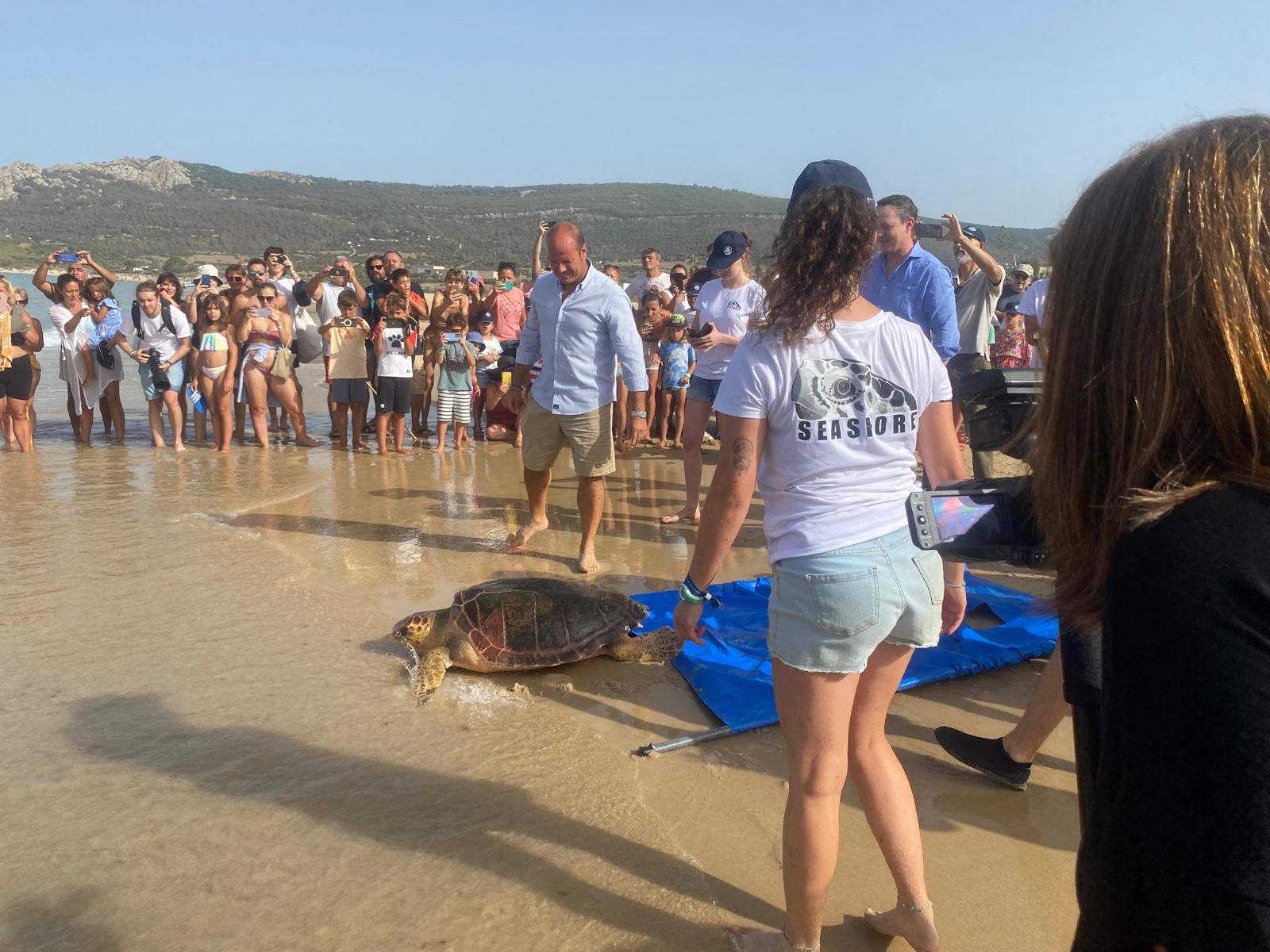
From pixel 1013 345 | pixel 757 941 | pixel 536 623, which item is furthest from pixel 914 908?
pixel 1013 345

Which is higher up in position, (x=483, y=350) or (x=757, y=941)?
(x=483, y=350)

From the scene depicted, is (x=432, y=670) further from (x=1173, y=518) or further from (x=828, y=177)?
(x=1173, y=518)

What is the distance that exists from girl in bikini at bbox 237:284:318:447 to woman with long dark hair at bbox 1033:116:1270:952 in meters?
10.2

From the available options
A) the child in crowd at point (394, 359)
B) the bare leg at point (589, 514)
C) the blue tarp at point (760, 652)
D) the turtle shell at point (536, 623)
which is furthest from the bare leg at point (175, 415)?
the blue tarp at point (760, 652)

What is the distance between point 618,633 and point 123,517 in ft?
15.7

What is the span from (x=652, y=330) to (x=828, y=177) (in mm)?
7317

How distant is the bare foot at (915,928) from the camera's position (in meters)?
2.44

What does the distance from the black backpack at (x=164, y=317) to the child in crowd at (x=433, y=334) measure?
2.71 metres

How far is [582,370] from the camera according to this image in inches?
221

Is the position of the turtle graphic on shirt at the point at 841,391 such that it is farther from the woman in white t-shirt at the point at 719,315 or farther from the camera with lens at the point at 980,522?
the woman in white t-shirt at the point at 719,315

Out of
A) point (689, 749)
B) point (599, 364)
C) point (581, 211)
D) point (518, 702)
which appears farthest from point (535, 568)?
point (581, 211)

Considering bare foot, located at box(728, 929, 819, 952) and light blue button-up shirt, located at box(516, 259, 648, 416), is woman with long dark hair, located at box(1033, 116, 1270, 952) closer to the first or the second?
bare foot, located at box(728, 929, 819, 952)

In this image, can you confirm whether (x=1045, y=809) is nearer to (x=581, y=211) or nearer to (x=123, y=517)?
(x=123, y=517)

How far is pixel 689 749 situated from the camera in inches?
140
